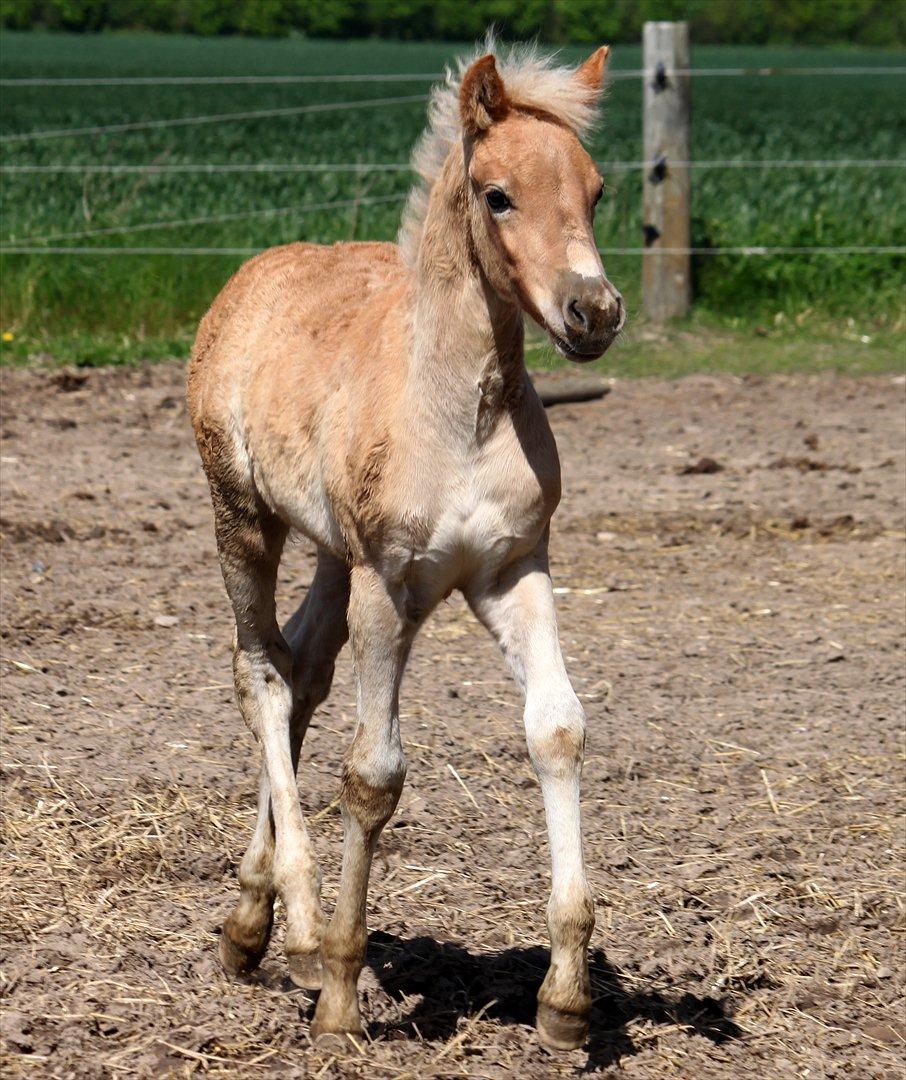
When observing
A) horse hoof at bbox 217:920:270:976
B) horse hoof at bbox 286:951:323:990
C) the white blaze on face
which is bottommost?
horse hoof at bbox 217:920:270:976

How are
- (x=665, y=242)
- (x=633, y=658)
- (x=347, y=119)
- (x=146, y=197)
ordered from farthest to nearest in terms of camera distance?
1. (x=347, y=119)
2. (x=146, y=197)
3. (x=665, y=242)
4. (x=633, y=658)

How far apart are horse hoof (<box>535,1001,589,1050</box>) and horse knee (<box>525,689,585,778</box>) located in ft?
1.55

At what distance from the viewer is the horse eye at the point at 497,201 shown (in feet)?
10.2

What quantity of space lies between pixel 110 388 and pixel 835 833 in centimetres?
620

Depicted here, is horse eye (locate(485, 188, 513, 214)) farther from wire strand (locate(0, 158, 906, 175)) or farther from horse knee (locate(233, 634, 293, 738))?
wire strand (locate(0, 158, 906, 175))

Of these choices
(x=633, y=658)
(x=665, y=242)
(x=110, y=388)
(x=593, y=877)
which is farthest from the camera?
(x=665, y=242)

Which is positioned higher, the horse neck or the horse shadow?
the horse neck

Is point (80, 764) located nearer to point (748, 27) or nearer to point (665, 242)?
point (665, 242)

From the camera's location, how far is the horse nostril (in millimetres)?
2889

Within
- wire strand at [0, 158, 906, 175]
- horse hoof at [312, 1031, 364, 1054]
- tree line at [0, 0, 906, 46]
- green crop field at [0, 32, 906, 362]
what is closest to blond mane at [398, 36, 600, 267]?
horse hoof at [312, 1031, 364, 1054]

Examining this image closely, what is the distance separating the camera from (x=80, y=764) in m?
4.65

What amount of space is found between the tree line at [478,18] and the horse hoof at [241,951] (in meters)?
18.7

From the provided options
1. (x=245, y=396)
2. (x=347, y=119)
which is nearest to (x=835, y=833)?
(x=245, y=396)

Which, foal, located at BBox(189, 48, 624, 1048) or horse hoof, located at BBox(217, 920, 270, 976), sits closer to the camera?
foal, located at BBox(189, 48, 624, 1048)
